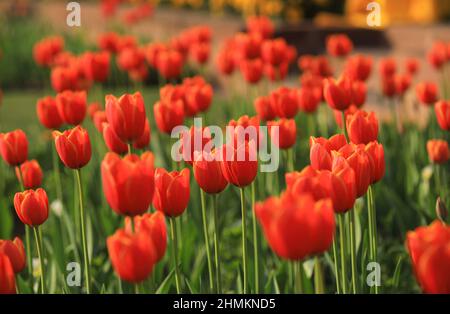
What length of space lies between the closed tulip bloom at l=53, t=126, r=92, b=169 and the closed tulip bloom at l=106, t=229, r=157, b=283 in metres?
0.60

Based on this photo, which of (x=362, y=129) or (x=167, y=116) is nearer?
(x=362, y=129)

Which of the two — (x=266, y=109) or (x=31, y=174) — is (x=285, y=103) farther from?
(x=31, y=174)

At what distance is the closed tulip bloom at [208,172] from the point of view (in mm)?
1811

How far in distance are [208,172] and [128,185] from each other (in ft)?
1.04

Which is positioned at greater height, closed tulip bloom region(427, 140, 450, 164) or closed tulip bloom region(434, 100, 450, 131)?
closed tulip bloom region(434, 100, 450, 131)

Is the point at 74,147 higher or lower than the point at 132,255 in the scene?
higher

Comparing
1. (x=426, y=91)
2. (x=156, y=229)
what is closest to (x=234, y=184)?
(x=156, y=229)

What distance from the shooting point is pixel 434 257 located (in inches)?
47.0

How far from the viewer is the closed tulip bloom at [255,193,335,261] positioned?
1235 mm

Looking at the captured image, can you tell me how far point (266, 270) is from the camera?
2.53m

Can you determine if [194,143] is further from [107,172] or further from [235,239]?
[235,239]

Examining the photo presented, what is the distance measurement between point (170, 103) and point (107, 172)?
3.13 feet

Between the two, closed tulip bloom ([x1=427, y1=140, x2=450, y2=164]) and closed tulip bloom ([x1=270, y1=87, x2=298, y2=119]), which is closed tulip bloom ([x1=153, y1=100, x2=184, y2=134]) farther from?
closed tulip bloom ([x1=427, y1=140, x2=450, y2=164])

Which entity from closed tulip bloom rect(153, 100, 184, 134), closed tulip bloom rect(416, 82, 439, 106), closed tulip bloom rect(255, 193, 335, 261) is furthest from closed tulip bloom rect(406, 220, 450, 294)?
closed tulip bloom rect(416, 82, 439, 106)
